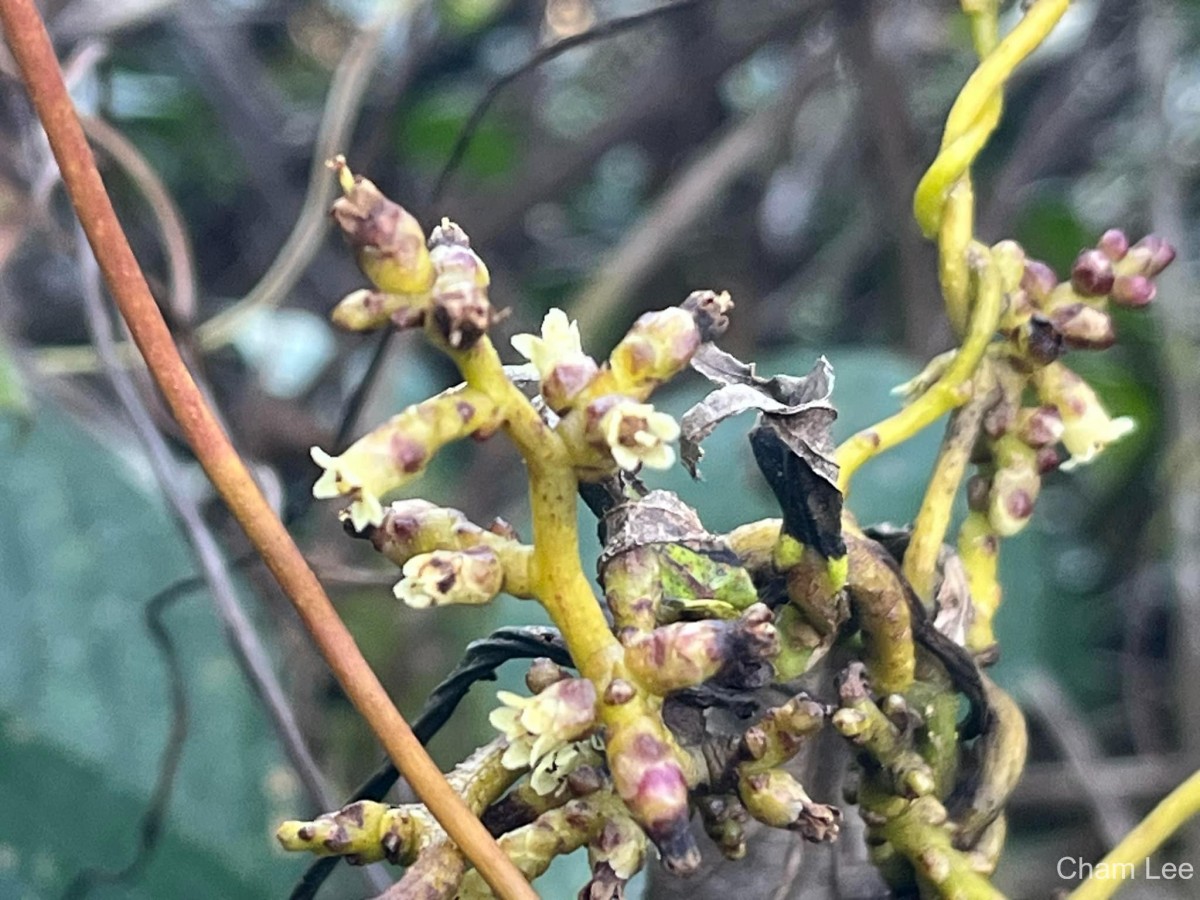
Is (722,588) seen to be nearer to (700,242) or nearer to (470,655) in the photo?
(470,655)

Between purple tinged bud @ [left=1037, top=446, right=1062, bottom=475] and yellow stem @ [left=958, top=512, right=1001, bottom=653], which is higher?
purple tinged bud @ [left=1037, top=446, right=1062, bottom=475]

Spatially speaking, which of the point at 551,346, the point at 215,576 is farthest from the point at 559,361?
the point at 215,576

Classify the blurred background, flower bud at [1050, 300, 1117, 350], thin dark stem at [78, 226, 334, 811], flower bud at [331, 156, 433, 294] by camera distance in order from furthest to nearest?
the blurred background < thin dark stem at [78, 226, 334, 811] < flower bud at [1050, 300, 1117, 350] < flower bud at [331, 156, 433, 294]

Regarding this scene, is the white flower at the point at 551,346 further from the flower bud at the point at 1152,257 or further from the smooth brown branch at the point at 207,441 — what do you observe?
the flower bud at the point at 1152,257

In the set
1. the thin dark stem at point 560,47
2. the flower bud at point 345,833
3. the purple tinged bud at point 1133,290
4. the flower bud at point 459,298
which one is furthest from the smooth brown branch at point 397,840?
the thin dark stem at point 560,47

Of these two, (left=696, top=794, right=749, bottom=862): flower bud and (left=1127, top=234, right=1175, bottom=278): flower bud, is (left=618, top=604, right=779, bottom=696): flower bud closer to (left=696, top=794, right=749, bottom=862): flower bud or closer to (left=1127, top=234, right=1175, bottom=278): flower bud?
(left=696, top=794, right=749, bottom=862): flower bud

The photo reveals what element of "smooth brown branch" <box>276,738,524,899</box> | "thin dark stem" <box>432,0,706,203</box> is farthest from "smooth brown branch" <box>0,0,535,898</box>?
"thin dark stem" <box>432,0,706,203</box>
